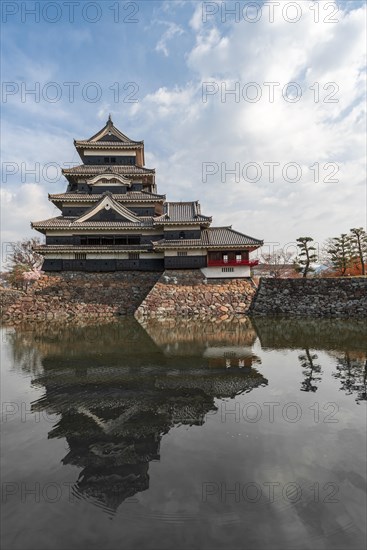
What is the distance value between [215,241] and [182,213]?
12.3ft

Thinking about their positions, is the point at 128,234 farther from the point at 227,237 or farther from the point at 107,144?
the point at 107,144

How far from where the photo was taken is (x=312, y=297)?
2267cm

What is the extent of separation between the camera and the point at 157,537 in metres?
3.33

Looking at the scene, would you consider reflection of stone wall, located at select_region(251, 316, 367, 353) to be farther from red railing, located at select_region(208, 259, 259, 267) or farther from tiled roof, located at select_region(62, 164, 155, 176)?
tiled roof, located at select_region(62, 164, 155, 176)

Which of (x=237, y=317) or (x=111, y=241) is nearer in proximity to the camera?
(x=237, y=317)

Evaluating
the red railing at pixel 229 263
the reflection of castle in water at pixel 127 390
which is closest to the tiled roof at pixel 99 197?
the red railing at pixel 229 263

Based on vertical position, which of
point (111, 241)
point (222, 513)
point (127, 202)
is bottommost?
point (222, 513)

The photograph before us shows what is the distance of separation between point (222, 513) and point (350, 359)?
8.62 meters

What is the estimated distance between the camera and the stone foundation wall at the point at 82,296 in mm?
22469

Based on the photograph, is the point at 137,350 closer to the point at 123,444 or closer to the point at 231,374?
the point at 231,374

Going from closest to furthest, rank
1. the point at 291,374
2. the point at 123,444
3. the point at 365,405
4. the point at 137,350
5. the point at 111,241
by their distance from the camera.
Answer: the point at 123,444
the point at 365,405
the point at 291,374
the point at 137,350
the point at 111,241

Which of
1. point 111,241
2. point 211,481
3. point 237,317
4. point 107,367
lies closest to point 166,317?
point 237,317

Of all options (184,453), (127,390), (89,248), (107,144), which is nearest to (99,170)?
(107,144)

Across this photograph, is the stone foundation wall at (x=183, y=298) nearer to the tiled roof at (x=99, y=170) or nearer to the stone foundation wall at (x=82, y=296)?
the stone foundation wall at (x=82, y=296)
